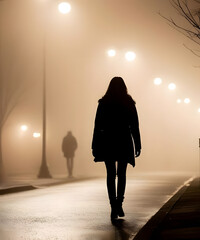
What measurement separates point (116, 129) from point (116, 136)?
0.10 m

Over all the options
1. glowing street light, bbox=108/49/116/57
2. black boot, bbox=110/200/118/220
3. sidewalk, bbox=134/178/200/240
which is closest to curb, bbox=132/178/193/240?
sidewalk, bbox=134/178/200/240

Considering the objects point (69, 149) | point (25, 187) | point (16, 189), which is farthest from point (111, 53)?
point (16, 189)

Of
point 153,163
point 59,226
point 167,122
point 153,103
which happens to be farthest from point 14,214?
point 167,122

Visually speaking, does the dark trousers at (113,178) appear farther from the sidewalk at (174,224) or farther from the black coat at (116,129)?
the sidewalk at (174,224)

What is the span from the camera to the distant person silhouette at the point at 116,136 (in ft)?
30.2

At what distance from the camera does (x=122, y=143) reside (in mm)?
9297

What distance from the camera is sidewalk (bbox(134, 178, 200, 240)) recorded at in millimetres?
→ 7295

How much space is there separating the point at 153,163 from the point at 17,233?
166 ft

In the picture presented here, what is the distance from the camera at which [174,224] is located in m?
8.44

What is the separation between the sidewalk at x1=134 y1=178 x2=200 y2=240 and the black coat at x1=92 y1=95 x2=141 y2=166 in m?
0.97

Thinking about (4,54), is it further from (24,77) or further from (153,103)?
(153,103)

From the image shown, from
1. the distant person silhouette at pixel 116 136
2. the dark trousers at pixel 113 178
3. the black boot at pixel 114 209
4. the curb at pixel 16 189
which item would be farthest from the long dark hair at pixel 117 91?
the curb at pixel 16 189

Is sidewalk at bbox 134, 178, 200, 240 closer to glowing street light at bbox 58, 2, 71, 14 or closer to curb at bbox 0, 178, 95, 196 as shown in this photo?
curb at bbox 0, 178, 95, 196

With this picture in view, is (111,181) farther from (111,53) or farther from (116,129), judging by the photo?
(111,53)
